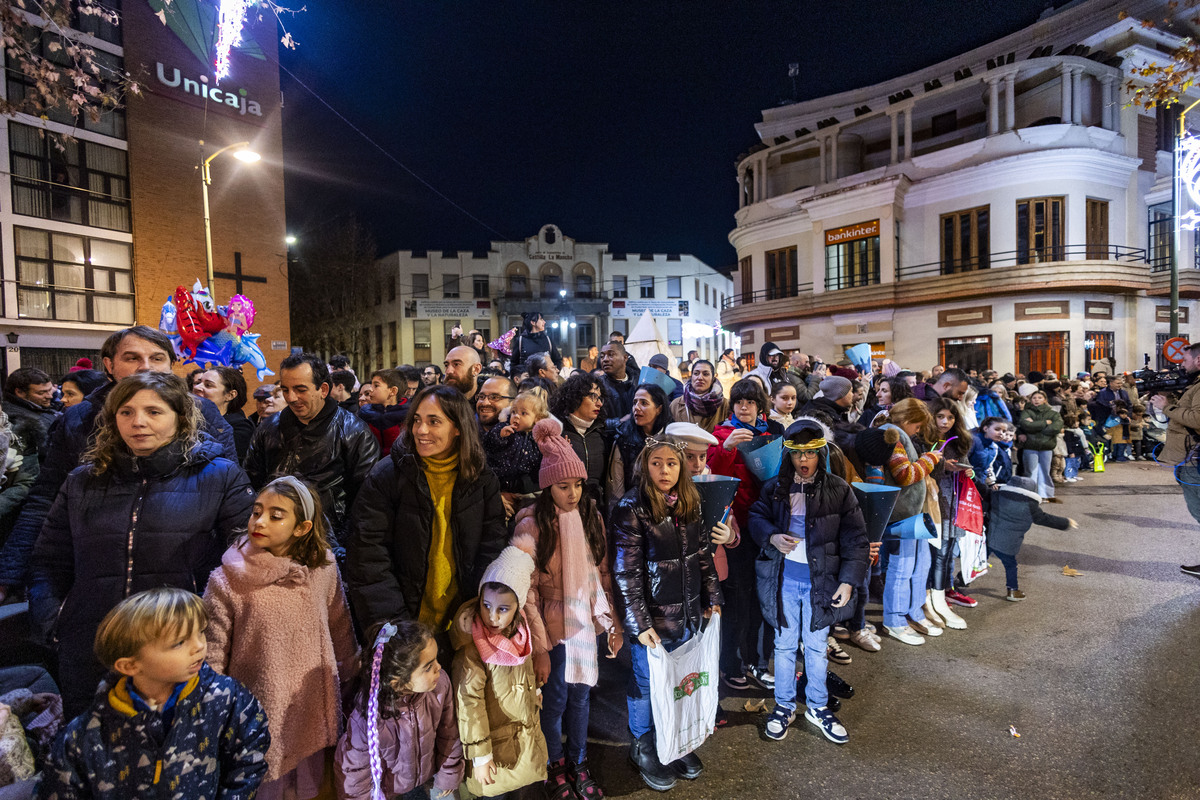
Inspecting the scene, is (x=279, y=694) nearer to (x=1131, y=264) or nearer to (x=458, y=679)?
(x=458, y=679)

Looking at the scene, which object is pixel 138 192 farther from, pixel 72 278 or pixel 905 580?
pixel 905 580

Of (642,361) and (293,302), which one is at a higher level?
(293,302)

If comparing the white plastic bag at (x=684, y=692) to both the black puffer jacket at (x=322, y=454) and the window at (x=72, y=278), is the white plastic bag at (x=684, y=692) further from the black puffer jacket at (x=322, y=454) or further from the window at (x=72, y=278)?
the window at (x=72, y=278)

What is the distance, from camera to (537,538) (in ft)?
10.3

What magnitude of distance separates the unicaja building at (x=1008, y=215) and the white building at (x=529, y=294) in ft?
62.7

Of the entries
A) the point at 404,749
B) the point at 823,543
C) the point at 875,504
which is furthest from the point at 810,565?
the point at 404,749

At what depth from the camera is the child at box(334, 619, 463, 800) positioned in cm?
246

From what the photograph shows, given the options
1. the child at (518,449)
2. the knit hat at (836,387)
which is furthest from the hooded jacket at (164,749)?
the knit hat at (836,387)

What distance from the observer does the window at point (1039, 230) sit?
20047 millimetres

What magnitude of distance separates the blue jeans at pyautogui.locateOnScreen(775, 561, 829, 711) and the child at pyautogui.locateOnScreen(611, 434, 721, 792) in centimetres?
74

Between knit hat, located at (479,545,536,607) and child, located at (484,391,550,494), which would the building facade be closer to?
child, located at (484,391,550,494)

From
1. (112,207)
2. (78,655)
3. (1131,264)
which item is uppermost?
(112,207)

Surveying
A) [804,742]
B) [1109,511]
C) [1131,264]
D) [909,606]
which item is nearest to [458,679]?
[804,742]

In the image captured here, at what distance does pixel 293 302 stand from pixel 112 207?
14349mm
